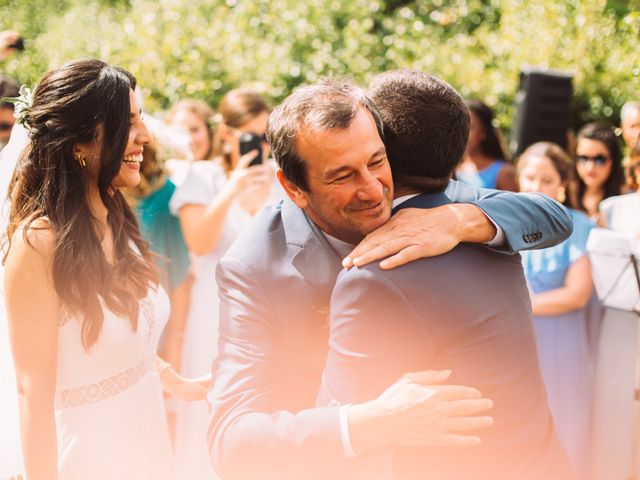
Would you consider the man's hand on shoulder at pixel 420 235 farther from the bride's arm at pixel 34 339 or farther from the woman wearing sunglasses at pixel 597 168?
the woman wearing sunglasses at pixel 597 168

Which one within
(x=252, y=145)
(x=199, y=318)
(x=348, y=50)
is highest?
(x=252, y=145)

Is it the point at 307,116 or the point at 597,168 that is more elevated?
the point at 307,116

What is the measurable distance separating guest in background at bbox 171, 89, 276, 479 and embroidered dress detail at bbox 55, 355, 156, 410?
5.58 feet

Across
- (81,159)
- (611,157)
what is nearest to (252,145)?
A: (81,159)

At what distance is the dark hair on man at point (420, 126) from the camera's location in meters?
1.80

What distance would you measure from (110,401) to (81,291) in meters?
0.43

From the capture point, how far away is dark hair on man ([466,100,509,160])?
5.74 meters

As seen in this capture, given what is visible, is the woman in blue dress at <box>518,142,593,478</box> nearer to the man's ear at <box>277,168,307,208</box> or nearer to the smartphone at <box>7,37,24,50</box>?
the man's ear at <box>277,168,307,208</box>

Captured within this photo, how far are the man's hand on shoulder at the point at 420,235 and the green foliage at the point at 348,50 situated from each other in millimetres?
7298

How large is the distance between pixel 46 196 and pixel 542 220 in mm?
1488

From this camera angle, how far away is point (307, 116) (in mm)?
1747

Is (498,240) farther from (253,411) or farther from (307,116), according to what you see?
(253,411)

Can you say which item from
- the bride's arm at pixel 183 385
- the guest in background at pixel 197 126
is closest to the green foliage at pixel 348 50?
the guest in background at pixel 197 126

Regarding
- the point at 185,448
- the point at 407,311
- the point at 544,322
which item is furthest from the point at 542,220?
the point at 185,448
